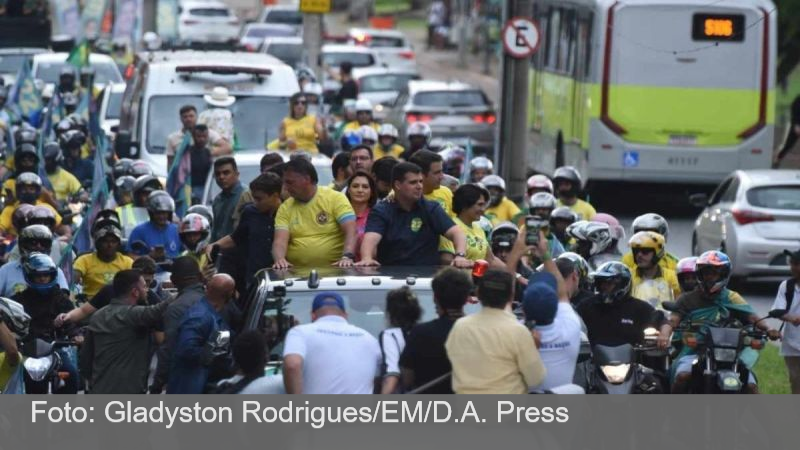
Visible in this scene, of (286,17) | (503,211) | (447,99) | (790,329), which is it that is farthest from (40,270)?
(286,17)

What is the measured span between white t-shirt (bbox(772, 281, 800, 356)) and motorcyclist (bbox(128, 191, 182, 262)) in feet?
14.7

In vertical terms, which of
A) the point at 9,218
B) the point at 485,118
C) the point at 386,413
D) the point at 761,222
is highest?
the point at 386,413

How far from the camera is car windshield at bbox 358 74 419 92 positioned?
133 feet

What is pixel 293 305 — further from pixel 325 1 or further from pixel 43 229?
pixel 325 1

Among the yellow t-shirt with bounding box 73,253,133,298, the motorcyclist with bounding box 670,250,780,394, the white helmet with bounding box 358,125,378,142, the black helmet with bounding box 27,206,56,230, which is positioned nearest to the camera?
the motorcyclist with bounding box 670,250,780,394

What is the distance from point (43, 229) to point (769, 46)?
15.0 metres

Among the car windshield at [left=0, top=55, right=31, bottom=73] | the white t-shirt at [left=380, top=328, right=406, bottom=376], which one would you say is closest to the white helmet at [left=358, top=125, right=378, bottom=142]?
the white t-shirt at [left=380, top=328, right=406, bottom=376]

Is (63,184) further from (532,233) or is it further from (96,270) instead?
(532,233)

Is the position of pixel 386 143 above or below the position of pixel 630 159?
above

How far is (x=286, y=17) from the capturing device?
200 ft

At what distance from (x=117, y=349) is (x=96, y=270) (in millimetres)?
2482

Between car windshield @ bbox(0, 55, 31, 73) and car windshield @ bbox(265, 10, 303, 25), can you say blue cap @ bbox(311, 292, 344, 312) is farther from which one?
car windshield @ bbox(265, 10, 303, 25)

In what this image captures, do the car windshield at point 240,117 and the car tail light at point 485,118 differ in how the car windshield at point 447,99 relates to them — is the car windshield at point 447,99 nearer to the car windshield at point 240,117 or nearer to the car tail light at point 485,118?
the car tail light at point 485,118

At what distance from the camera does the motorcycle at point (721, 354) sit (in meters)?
11.3
